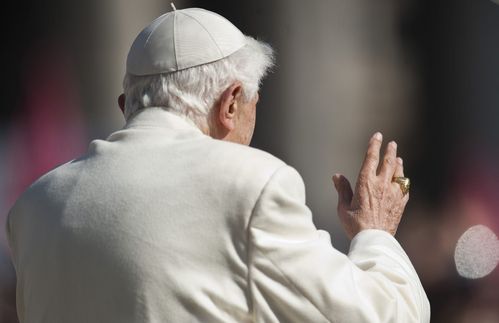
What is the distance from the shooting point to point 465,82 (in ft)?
16.1

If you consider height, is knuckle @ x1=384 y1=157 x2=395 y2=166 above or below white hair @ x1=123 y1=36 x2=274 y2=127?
below

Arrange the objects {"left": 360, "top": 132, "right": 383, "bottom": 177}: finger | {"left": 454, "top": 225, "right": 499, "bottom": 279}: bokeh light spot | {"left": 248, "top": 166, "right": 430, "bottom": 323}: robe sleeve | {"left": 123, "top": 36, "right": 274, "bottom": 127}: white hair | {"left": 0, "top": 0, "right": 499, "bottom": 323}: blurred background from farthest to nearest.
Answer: {"left": 454, "top": 225, "right": 499, "bottom": 279}: bokeh light spot, {"left": 0, "top": 0, "right": 499, "bottom": 323}: blurred background, {"left": 360, "top": 132, "right": 383, "bottom": 177}: finger, {"left": 123, "top": 36, "right": 274, "bottom": 127}: white hair, {"left": 248, "top": 166, "right": 430, "bottom": 323}: robe sleeve

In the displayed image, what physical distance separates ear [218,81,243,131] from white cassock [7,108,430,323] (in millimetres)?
105

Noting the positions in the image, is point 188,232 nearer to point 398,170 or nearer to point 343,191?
point 343,191

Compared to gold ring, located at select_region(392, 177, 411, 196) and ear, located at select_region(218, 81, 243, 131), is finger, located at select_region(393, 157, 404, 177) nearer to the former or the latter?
gold ring, located at select_region(392, 177, 411, 196)

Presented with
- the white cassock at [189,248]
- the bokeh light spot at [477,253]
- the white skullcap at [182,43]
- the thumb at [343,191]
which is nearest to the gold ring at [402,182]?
the thumb at [343,191]

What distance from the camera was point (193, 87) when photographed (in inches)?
87.0

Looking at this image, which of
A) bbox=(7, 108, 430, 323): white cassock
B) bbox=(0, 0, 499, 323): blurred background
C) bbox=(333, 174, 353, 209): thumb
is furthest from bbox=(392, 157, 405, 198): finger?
bbox=(0, 0, 499, 323): blurred background

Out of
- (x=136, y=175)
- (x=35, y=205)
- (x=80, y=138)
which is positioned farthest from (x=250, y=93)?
(x=80, y=138)

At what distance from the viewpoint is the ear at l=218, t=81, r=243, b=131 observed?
2.23 metres

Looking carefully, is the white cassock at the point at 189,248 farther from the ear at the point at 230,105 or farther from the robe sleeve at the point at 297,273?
the ear at the point at 230,105

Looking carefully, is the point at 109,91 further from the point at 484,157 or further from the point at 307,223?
the point at 307,223

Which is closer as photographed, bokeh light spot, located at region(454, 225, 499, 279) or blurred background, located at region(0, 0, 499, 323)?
blurred background, located at region(0, 0, 499, 323)

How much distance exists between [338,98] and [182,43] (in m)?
2.59
